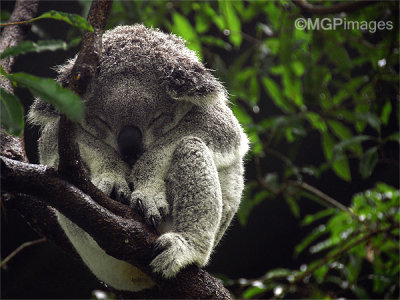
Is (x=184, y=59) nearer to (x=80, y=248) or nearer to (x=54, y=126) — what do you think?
(x=54, y=126)

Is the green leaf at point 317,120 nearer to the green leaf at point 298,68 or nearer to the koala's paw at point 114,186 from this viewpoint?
the green leaf at point 298,68

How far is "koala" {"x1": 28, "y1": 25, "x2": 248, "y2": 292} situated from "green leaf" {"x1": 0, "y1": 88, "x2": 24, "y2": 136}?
0.84 metres

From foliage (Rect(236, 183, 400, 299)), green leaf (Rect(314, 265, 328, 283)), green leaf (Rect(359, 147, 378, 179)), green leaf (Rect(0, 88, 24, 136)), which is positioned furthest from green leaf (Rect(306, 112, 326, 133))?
green leaf (Rect(0, 88, 24, 136))

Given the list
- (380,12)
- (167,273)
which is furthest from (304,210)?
(167,273)

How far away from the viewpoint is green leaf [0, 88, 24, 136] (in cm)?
130

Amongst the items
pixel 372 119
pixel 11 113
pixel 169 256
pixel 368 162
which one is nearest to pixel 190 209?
pixel 169 256

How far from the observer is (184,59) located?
2.68 m

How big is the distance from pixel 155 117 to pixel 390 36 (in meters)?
2.09

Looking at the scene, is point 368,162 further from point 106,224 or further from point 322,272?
point 106,224

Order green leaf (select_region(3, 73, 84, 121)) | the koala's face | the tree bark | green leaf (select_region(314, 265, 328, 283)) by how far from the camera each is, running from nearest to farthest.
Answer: green leaf (select_region(3, 73, 84, 121)), the tree bark, the koala's face, green leaf (select_region(314, 265, 328, 283))

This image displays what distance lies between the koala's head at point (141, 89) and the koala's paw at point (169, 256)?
0.61 meters

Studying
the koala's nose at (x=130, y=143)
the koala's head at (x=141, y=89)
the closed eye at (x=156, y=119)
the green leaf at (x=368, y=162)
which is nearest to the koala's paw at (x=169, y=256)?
the koala's nose at (x=130, y=143)

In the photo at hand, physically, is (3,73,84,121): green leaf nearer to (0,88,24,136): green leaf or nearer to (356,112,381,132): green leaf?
(0,88,24,136): green leaf

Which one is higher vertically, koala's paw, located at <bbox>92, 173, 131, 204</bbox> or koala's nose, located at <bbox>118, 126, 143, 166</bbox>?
koala's nose, located at <bbox>118, 126, 143, 166</bbox>
